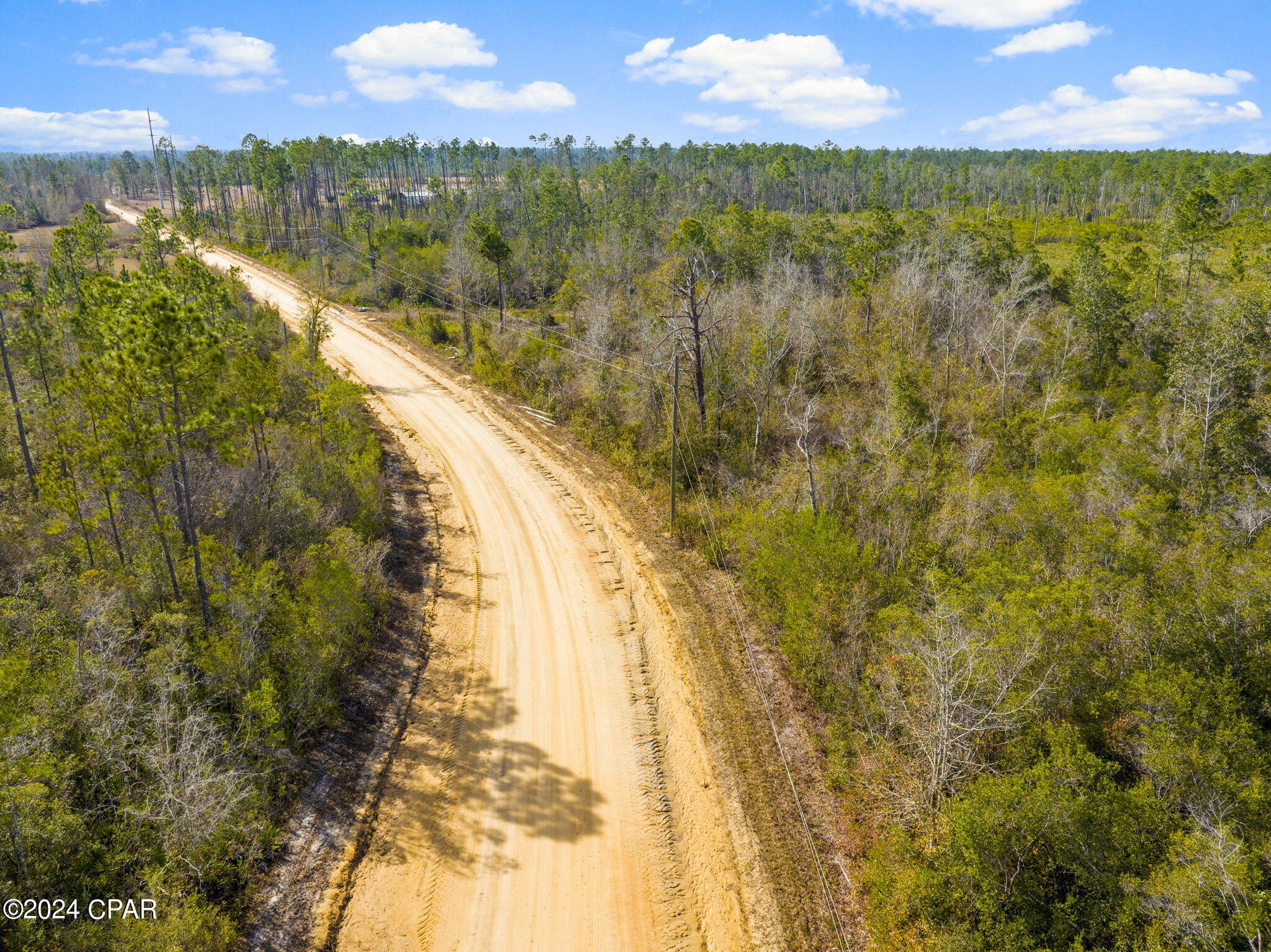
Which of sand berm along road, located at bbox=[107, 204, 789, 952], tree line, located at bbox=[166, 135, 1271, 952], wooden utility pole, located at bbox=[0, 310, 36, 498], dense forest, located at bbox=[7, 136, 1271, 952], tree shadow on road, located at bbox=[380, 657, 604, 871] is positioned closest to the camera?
tree line, located at bbox=[166, 135, 1271, 952]

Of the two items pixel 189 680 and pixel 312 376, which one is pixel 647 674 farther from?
pixel 312 376

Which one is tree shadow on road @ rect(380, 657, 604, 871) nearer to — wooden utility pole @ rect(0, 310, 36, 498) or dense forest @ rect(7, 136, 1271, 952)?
dense forest @ rect(7, 136, 1271, 952)

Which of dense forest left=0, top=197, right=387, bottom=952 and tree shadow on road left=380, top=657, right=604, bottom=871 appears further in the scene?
tree shadow on road left=380, top=657, right=604, bottom=871

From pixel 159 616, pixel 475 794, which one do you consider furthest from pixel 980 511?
pixel 159 616

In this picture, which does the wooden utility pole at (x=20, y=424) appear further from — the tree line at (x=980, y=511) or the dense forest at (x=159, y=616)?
the tree line at (x=980, y=511)

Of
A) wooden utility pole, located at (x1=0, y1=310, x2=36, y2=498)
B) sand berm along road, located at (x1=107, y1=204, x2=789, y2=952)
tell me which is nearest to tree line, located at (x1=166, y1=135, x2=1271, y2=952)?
sand berm along road, located at (x1=107, y1=204, x2=789, y2=952)

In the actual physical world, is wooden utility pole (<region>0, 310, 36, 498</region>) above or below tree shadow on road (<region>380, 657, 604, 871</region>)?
above

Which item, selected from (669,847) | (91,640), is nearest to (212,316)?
(91,640)
